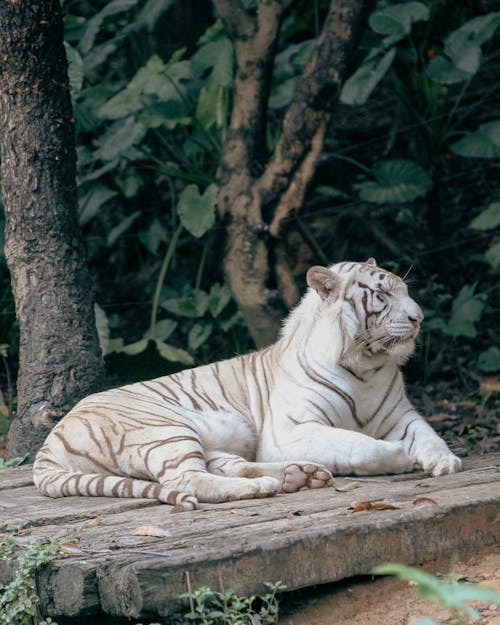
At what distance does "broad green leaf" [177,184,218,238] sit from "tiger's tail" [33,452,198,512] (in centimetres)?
261

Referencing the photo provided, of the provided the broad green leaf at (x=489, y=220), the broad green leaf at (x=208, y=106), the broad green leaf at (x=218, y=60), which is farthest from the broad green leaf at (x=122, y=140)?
the broad green leaf at (x=489, y=220)

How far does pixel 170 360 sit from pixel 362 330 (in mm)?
2376

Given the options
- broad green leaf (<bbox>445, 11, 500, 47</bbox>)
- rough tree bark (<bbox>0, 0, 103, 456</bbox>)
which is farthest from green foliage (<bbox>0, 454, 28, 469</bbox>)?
broad green leaf (<bbox>445, 11, 500, 47</bbox>)

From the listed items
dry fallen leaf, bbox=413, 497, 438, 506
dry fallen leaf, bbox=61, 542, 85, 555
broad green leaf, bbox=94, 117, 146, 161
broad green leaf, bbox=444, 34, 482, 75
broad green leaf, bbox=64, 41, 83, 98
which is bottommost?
dry fallen leaf, bbox=413, 497, 438, 506

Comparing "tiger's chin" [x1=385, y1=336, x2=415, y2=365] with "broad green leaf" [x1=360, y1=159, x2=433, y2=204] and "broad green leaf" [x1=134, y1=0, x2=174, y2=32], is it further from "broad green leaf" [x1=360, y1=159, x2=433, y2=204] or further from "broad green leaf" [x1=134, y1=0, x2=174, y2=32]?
"broad green leaf" [x1=134, y1=0, x2=174, y2=32]

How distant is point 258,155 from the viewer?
628 centimetres

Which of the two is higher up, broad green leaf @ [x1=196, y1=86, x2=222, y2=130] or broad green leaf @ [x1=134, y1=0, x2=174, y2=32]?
broad green leaf @ [x1=134, y1=0, x2=174, y2=32]

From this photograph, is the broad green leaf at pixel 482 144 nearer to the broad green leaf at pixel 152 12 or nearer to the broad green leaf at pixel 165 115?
the broad green leaf at pixel 165 115

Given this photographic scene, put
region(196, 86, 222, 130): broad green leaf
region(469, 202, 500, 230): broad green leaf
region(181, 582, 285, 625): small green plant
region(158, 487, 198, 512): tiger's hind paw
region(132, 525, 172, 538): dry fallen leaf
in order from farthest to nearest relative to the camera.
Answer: region(196, 86, 222, 130): broad green leaf
region(469, 202, 500, 230): broad green leaf
region(158, 487, 198, 512): tiger's hind paw
region(132, 525, 172, 538): dry fallen leaf
region(181, 582, 285, 625): small green plant

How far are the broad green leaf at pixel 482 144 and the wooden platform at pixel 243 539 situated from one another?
3.66 meters

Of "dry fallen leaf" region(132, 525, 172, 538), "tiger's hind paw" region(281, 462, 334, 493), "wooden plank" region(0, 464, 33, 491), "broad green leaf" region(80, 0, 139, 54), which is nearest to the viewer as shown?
"dry fallen leaf" region(132, 525, 172, 538)

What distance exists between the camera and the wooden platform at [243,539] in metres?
2.55

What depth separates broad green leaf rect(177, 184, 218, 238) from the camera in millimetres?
6250

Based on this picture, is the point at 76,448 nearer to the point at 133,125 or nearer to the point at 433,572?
the point at 433,572
